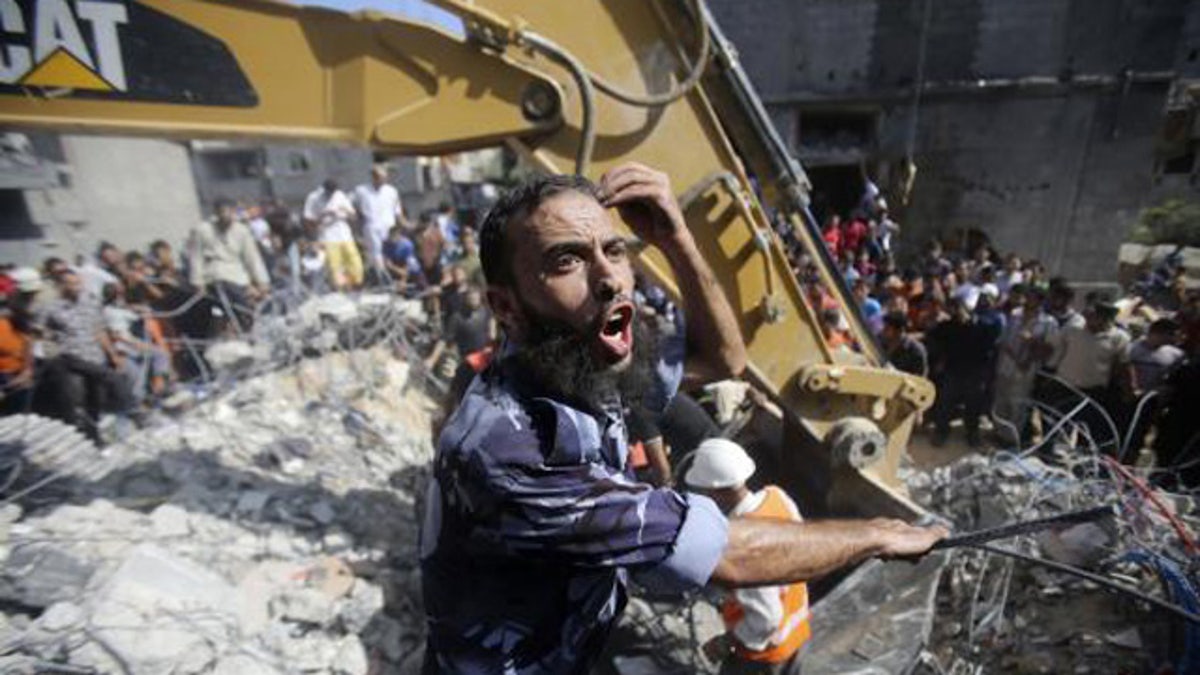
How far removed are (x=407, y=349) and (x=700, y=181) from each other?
5.14 metres

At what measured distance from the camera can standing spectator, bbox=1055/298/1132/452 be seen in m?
5.58

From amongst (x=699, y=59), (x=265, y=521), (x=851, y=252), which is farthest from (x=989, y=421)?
(x=265, y=521)

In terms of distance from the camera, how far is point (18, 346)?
220 inches

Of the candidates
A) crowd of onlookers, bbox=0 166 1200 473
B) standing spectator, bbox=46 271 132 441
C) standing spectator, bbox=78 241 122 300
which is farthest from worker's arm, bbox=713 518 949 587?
standing spectator, bbox=78 241 122 300

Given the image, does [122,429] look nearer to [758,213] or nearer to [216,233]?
Result: [216,233]

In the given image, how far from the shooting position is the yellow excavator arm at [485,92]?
87.1 inches

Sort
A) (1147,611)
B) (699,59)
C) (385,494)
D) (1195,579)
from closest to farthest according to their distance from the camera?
(699,59), (1195,579), (1147,611), (385,494)

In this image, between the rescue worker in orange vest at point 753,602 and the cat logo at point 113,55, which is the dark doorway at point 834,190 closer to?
the rescue worker in orange vest at point 753,602

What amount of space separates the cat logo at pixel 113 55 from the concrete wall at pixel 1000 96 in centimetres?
1213

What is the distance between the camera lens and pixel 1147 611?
3434 mm

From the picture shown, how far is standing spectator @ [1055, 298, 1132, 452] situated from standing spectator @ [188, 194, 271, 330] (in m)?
8.92

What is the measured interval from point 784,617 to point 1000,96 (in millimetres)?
13706

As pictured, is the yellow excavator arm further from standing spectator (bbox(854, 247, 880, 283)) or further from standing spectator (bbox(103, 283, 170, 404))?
A: standing spectator (bbox(854, 247, 880, 283))

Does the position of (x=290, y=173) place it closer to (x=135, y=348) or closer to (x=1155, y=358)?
(x=135, y=348)
